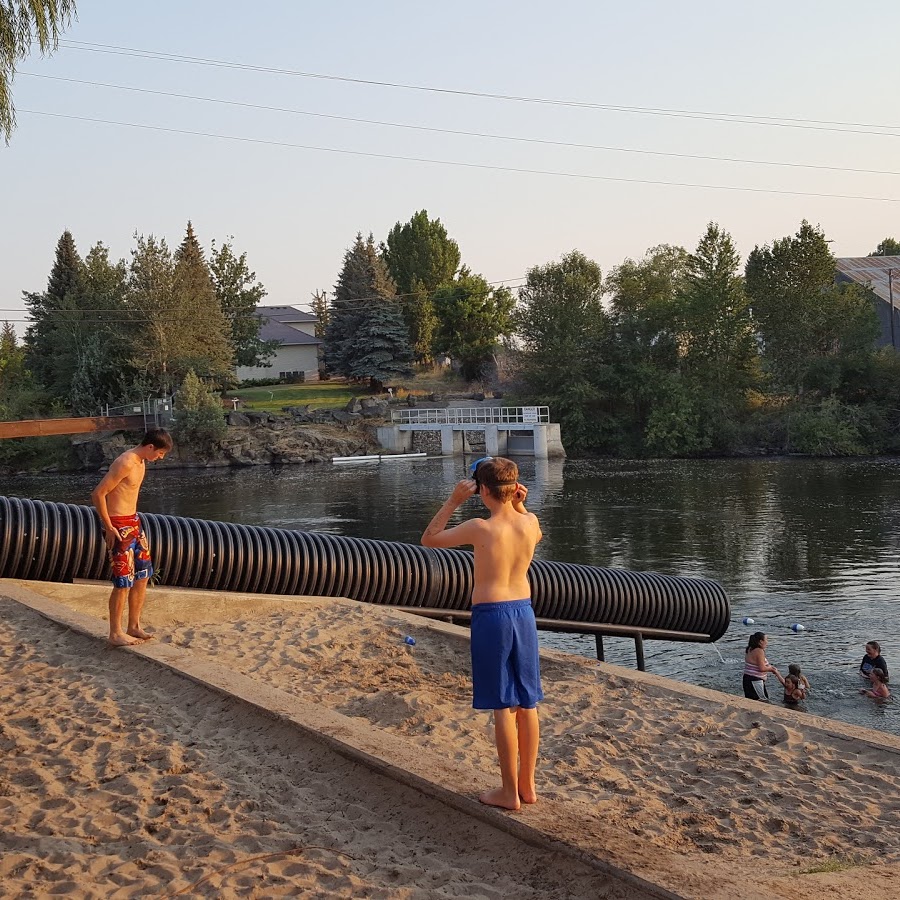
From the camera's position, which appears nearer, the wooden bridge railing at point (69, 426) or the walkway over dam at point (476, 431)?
the wooden bridge railing at point (69, 426)

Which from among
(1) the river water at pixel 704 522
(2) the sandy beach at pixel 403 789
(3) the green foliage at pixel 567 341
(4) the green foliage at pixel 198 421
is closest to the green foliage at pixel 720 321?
(3) the green foliage at pixel 567 341

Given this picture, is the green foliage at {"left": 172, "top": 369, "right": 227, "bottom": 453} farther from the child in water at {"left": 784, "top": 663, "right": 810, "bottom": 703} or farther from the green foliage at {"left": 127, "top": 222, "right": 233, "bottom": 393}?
the child in water at {"left": 784, "top": 663, "right": 810, "bottom": 703}

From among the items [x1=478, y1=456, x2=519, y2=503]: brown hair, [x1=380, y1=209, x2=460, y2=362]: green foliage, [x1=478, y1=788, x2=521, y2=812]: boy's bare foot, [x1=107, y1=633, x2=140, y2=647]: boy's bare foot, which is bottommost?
[x1=478, y1=788, x2=521, y2=812]: boy's bare foot

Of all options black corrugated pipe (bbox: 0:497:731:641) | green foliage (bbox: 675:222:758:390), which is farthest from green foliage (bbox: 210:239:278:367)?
black corrugated pipe (bbox: 0:497:731:641)

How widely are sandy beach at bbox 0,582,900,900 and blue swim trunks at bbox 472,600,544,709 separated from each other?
1.75 ft

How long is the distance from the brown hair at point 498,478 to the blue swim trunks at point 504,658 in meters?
0.50

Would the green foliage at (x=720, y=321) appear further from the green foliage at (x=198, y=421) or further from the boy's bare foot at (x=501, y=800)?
the boy's bare foot at (x=501, y=800)

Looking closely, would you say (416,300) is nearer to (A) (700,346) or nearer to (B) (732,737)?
(A) (700,346)

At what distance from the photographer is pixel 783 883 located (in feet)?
14.4

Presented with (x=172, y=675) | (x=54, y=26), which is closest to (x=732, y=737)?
(x=172, y=675)

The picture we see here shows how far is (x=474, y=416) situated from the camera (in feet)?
193

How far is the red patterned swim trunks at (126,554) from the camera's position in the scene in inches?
322

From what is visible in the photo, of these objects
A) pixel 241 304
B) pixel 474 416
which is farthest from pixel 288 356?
pixel 474 416

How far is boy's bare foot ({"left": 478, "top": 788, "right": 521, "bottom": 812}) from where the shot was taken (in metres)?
4.84
